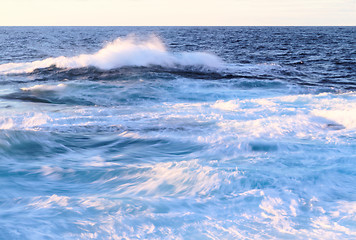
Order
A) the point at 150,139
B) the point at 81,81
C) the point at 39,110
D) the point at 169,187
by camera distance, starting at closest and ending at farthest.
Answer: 1. the point at 169,187
2. the point at 150,139
3. the point at 39,110
4. the point at 81,81

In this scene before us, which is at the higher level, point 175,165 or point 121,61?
point 121,61

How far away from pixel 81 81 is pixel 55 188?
7818 millimetres

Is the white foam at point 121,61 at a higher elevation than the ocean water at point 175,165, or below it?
higher

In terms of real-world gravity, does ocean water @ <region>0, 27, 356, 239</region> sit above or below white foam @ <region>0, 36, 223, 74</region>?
below

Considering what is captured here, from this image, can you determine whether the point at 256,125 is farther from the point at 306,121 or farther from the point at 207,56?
the point at 207,56

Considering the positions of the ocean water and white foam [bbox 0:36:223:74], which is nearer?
the ocean water

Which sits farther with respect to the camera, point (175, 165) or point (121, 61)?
point (121, 61)

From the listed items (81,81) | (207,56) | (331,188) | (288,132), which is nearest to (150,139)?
(288,132)

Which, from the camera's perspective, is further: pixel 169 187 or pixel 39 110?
A: pixel 39 110

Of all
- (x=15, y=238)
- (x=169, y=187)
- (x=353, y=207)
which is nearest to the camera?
(x=15, y=238)

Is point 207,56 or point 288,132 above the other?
point 207,56

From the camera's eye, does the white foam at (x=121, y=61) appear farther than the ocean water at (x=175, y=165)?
Yes

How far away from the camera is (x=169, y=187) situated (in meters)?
3.71

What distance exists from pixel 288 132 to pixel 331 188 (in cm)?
188
